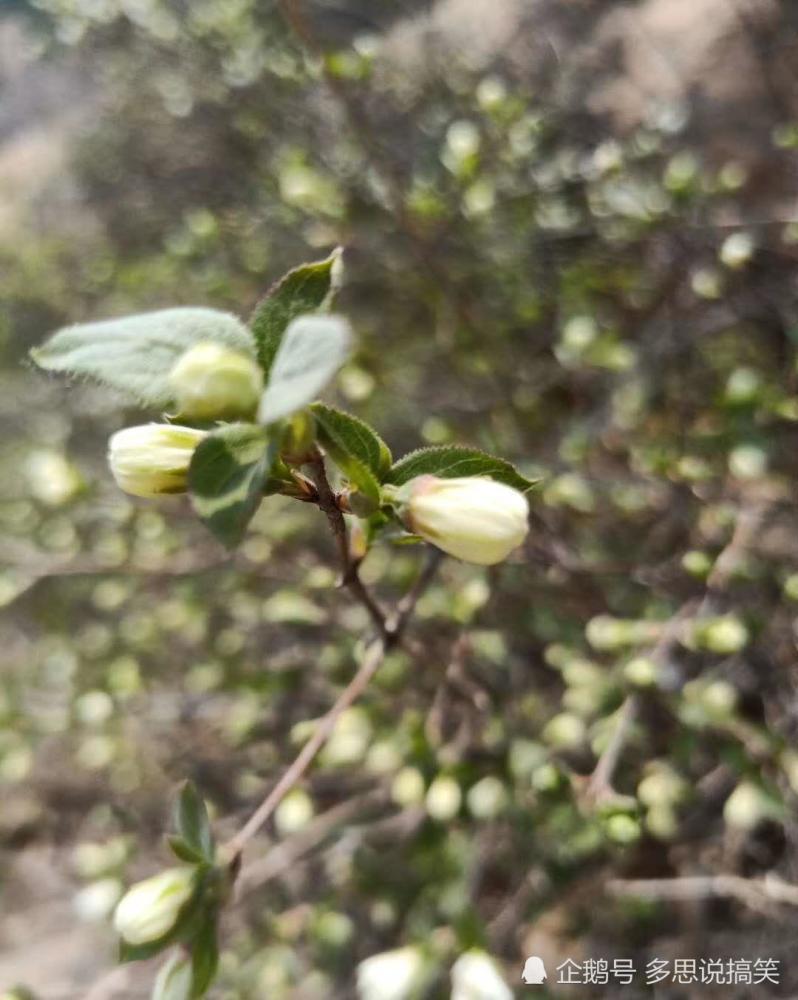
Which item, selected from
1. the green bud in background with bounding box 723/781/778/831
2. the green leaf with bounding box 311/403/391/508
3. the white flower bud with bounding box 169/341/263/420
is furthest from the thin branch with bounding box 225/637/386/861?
the green bud in background with bounding box 723/781/778/831

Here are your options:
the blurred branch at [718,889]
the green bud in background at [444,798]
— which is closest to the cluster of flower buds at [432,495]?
the green bud in background at [444,798]

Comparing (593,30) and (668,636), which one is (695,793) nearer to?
(668,636)

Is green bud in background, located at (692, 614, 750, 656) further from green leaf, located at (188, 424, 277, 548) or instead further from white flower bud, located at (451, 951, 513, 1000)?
green leaf, located at (188, 424, 277, 548)

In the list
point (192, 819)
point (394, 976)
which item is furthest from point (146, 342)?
point (394, 976)

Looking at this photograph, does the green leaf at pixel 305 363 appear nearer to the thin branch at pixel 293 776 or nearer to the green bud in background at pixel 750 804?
the thin branch at pixel 293 776

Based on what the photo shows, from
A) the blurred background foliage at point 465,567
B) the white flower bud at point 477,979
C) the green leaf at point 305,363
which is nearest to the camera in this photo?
the green leaf at point 305,363
